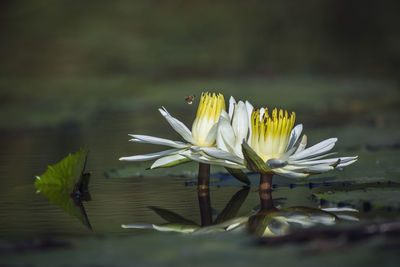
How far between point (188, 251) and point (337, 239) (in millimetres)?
549

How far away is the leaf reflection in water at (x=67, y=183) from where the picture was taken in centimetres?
387

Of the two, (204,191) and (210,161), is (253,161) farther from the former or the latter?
(204,191)

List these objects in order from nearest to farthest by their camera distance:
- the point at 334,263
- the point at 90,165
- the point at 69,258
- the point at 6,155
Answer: the point at 334,263 < the point at 69,258 < the point at 90,165 < the point at 6,155

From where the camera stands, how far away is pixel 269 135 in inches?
141

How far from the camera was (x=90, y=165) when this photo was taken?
5.40 meters

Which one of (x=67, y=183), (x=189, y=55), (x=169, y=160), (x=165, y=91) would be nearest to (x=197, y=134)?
(x=169, y=160)

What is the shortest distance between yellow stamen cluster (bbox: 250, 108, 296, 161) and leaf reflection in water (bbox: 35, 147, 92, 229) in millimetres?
987

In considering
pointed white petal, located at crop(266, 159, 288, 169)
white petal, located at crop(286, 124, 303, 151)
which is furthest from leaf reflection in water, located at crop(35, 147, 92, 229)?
white petal, located at crop(286, 124, 303, 151)

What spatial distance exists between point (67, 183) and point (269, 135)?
4.33 ft

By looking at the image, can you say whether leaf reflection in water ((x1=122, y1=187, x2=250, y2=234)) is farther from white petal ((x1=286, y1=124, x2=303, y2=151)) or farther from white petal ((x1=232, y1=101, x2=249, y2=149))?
white petal ((x1=286, y1=124, x2=303, y2=151))

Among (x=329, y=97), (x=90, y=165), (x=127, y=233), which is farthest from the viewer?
(x=329, y=97)

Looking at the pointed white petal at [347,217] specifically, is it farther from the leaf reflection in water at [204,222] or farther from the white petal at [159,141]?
the white petal at [159,141]

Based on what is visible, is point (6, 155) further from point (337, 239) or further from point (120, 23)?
point (120, 23)

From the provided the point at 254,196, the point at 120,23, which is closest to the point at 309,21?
the point at 120,23
